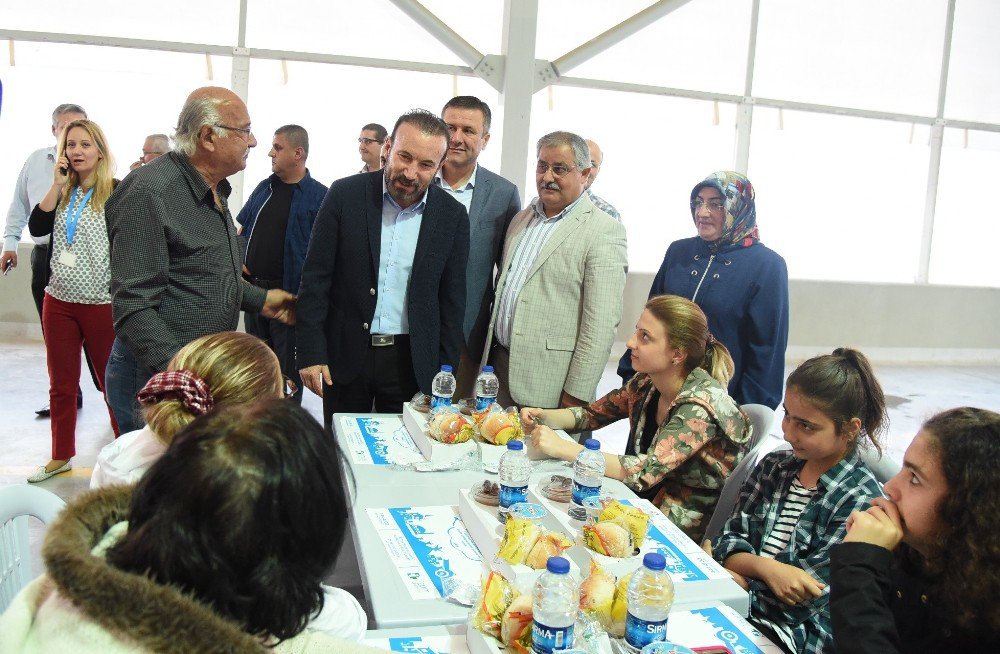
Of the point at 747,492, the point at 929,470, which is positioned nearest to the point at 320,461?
the point at 929,470

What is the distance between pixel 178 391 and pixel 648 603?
3.17ft

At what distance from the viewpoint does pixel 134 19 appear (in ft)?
20.4

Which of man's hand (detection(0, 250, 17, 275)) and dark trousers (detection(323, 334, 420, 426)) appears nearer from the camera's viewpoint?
dark trousers (detection(323, 334, 420, 426))

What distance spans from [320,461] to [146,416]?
774 mm

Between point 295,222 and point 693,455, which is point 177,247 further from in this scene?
point 295,222

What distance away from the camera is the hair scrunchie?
1575mm

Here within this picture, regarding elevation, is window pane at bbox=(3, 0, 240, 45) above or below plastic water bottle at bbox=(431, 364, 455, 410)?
above

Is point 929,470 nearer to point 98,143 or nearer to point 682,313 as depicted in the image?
point 682,313

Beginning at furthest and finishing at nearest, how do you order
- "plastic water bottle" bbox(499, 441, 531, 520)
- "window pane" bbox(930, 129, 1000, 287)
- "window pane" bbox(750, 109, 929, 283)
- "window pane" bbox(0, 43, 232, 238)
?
"window pane" bbox(930, 129, 1000, 287) < "window pane" bbox(750, 109, 929, 283) < "window pane" bbox(0, 43, 232, 238) < "plastic water bottle" bbox(499, 441, 531, 520)

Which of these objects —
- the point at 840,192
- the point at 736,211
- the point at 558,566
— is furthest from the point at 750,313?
the point at 840,192

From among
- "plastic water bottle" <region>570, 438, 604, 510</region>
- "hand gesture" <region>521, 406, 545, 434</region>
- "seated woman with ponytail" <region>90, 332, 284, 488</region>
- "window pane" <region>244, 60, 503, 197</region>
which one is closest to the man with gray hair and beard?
"seated woman with ponytail" <region>90, 332, 284, 488</region>

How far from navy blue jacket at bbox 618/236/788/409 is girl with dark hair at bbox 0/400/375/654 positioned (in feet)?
7.78

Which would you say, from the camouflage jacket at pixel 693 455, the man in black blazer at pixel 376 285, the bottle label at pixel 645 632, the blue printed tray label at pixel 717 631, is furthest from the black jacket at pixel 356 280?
the bottle label at pixel 645 632

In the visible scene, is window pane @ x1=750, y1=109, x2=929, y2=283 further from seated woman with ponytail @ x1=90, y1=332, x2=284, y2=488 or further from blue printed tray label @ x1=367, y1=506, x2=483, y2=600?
seated woman with ponytail @ x1=90, y1=332, x2=284, y2=488
